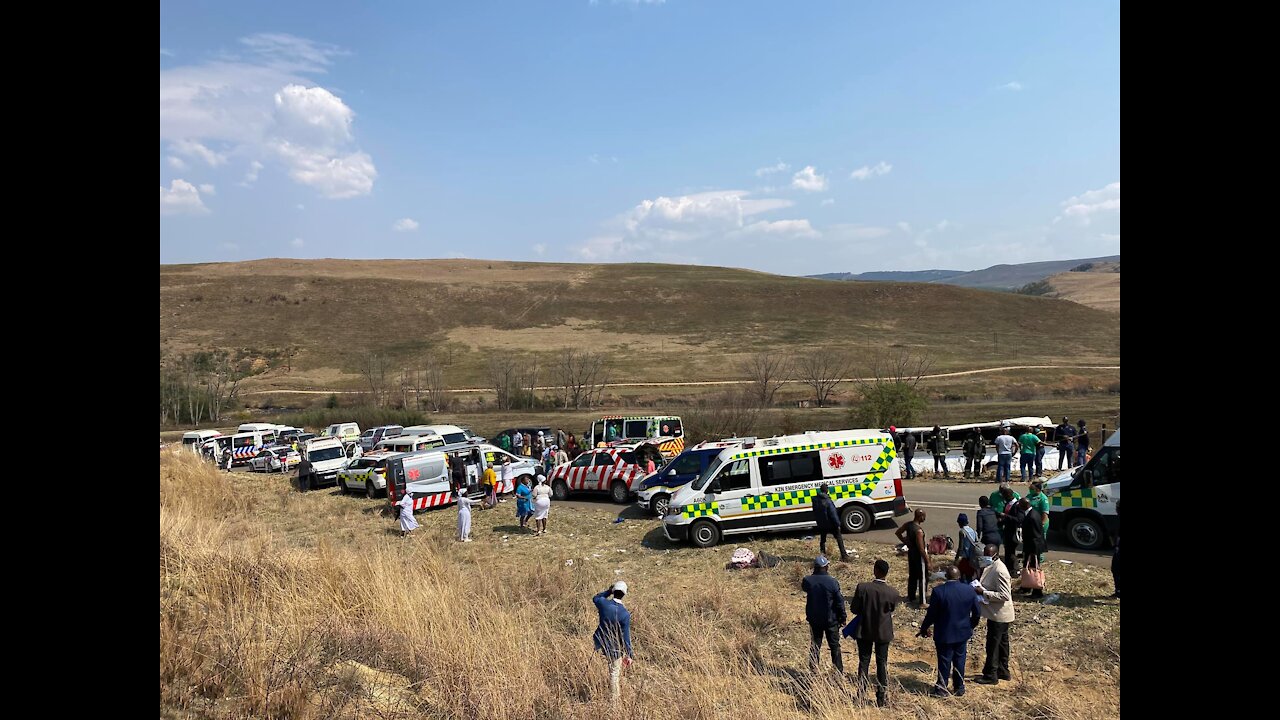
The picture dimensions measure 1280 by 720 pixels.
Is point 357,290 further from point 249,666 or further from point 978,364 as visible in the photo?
point 249,666

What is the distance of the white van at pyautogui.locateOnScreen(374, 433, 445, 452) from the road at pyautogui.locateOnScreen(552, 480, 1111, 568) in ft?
22.6

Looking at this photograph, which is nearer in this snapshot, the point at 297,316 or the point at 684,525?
the point at 684,525

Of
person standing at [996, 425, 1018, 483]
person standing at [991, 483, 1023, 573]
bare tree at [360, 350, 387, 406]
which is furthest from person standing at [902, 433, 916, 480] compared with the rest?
bare tree at [360, 350, 387, 406]

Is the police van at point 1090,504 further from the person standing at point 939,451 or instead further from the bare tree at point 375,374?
the bare tree at point 375,374

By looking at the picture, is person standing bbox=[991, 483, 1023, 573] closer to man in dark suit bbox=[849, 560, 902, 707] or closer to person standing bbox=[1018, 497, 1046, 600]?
person standing bbox=[1018, 497, 1046, 600]

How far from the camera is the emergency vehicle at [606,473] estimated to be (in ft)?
71.1

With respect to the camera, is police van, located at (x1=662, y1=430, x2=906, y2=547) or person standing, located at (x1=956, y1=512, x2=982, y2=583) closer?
person standing, located at (x1=956, y1=512, x2=982, y2=583)

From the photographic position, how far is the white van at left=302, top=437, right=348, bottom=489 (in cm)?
2691

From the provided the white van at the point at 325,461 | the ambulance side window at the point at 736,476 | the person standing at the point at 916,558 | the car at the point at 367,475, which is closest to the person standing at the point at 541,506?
the ambulance side window at the point at 736,476

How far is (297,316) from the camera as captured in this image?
93188 mm

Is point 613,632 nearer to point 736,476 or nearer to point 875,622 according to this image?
point 875,622

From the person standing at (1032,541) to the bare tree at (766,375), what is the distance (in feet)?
97.6
